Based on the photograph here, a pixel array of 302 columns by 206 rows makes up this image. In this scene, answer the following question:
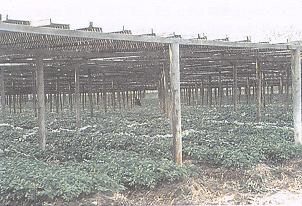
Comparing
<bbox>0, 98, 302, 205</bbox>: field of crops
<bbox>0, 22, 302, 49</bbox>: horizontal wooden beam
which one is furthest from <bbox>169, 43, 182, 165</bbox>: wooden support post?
<bbox>0, 98, 302, 205</bbox>: field of crops

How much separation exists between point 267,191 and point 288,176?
136 centimetres

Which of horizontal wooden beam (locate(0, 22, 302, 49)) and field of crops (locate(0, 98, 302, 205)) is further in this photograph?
horizontal wooden beam (locate(0, 22, 302, 49))

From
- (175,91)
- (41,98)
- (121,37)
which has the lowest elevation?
(41,98)

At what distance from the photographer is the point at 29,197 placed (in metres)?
7.33

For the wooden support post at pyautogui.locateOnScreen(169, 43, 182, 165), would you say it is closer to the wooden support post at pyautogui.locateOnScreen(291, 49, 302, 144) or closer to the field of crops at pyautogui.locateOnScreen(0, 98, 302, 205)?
the field of crops at pyautogui.locateOnScreen(0, 98, 302, 205)

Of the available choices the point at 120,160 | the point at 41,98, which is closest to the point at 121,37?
the point at 120,160

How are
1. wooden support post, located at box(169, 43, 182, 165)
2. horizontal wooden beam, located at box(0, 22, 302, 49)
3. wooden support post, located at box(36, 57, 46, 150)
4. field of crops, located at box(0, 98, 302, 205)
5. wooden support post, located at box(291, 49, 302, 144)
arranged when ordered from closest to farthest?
field of crops, located at box(0, 98, 302, 205) < horizontal wooden beam, located at box(0, 22, 302, 49) < wooden support post, located at box(169, 43, 182, 165) < wooden support post, located at box(291, 49, 302, 144) < wooden support post, located at box(36, 57, 46, 150)

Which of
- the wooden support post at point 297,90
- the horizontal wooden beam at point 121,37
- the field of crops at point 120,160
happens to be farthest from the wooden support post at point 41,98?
the wooden support post at point 297,90

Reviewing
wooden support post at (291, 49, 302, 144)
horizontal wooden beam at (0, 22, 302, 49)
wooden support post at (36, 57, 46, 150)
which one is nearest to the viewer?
horizontal wooden beam at (0, 22, 302, 49)

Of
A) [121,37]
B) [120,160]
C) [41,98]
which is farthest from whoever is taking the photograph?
[41,98]

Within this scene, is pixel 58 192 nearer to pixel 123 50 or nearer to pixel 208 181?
pixel 208 181

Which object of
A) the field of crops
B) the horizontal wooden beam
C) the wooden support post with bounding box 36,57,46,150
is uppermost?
the horizontal wooden beam

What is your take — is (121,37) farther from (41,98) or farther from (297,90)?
(297,90)

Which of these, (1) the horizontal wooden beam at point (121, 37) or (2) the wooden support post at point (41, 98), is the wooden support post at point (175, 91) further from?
(2) the wooden support post at point (41, 98)
